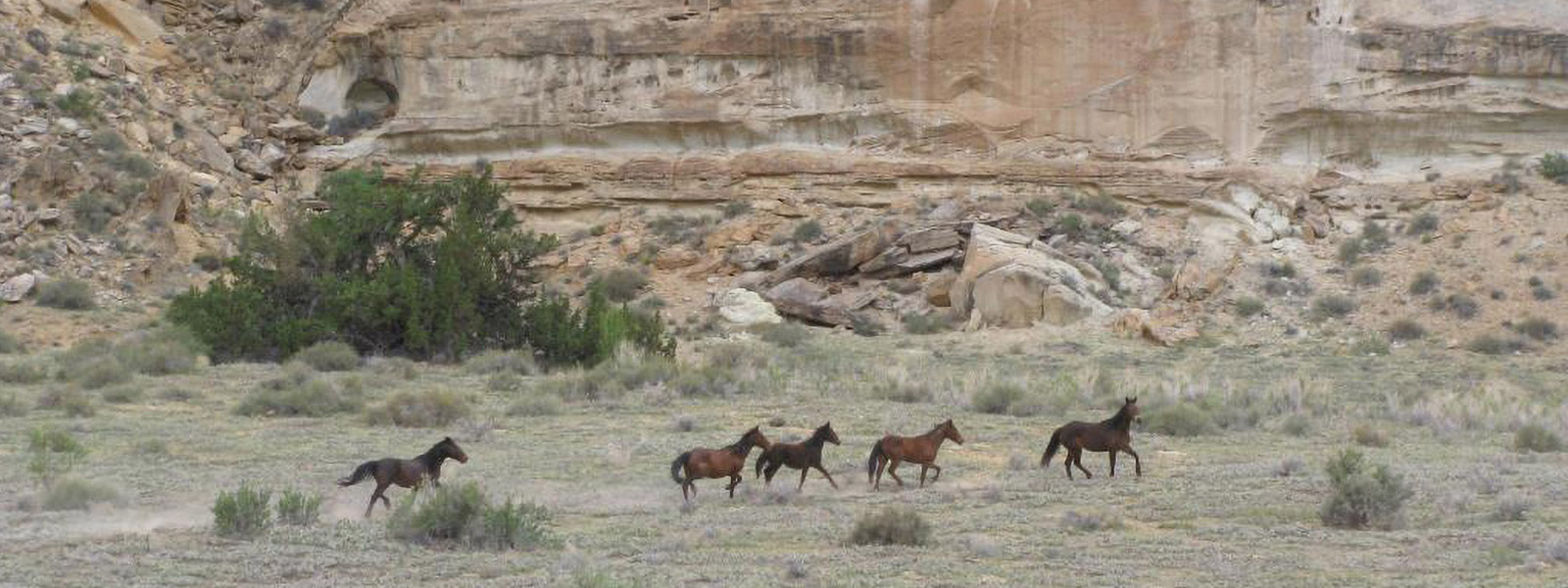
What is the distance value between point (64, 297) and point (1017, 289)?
15661 mm

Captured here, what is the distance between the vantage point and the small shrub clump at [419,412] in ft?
52.6

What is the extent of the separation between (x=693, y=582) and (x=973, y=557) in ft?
5.46

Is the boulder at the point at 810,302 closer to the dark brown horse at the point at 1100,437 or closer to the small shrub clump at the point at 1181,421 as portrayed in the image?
the small shrub clump at the point at 1181,421

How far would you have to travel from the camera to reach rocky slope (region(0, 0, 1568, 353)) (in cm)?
3102

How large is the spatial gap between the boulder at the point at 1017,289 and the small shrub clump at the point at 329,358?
1108cm

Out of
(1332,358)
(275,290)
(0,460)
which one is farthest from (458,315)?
(1332,358)

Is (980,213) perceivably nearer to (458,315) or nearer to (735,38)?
(735,38)

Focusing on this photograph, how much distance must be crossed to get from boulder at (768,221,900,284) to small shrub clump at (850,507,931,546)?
21.9 meters

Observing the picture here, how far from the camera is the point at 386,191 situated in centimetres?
2555

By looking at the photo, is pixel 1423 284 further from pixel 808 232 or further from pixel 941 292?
pixel 808 232

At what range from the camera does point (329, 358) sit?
21812 mm

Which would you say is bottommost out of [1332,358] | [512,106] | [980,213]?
[1332,358]

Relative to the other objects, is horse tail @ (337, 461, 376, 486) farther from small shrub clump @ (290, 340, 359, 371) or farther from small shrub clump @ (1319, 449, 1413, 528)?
small shrub clump @ (290, 340, 359, 371)

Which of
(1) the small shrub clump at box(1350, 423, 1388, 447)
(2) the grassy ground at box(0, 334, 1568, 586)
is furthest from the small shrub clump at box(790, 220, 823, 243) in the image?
(1) the small shrub clump at box(1350, 423, 1388, 447)
